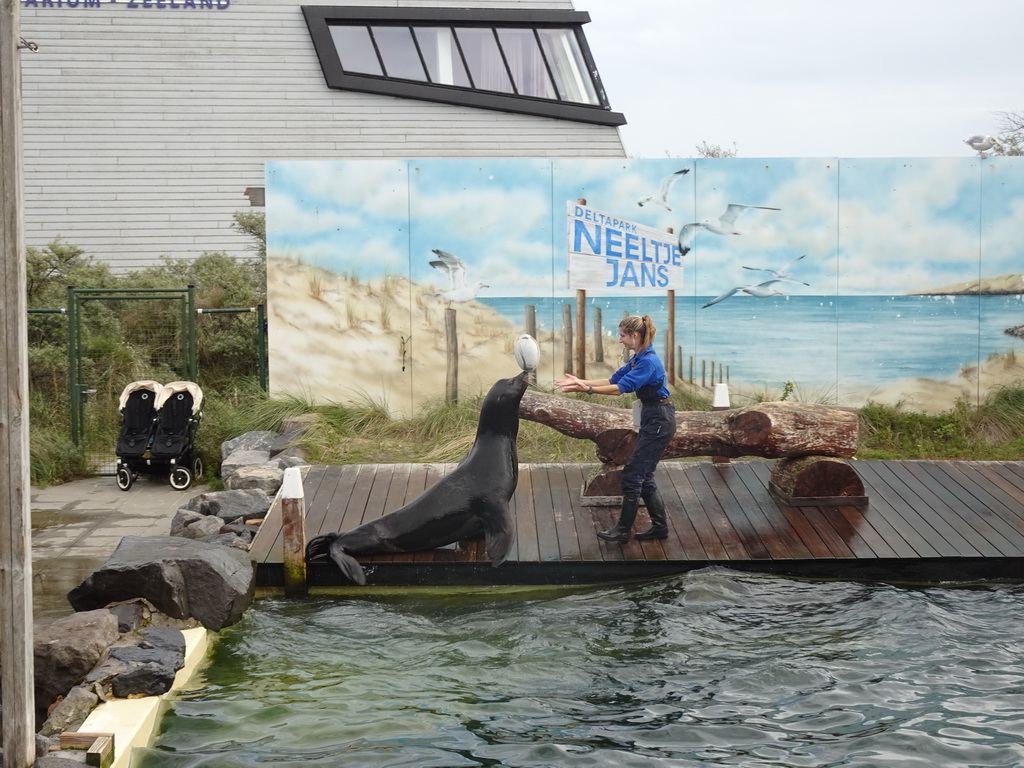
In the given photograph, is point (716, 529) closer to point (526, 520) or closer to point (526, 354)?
point (526, 520)

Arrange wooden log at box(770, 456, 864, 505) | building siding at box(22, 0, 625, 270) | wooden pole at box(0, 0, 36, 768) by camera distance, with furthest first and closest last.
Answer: building siding at box(22, 0, 625, 270), wooden log at box(770, 456, 864, 505), wooden pole at box(0, 0, 36, 768)

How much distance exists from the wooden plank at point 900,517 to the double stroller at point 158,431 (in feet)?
21.2

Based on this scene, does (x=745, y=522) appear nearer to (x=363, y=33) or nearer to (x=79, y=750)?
(x=79, y=750)

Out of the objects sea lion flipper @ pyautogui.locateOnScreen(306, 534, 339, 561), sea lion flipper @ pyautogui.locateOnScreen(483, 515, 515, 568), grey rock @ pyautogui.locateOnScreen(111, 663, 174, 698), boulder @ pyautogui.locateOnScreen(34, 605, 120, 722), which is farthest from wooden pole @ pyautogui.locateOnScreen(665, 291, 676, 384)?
boulder @ pyautogui.locateOnScreen(34, 605, 120, 722)

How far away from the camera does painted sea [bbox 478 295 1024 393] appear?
11.5 m

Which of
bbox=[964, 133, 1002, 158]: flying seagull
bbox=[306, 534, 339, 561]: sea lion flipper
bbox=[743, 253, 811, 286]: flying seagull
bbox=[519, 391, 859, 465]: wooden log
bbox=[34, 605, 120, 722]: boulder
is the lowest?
bbox=[34, 605, 120, 722]: boulder

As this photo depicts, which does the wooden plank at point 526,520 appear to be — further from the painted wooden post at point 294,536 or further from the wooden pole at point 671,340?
the wooden pole at point 671,340

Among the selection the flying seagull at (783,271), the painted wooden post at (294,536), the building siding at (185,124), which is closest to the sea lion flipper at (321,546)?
the painted wooden post at (294,536)

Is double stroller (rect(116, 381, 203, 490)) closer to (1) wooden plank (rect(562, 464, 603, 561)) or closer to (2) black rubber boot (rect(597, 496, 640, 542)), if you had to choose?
(1) wooden plank (rect(562, 464, 603, 561))

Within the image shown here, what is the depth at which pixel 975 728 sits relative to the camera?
5297 millimetres

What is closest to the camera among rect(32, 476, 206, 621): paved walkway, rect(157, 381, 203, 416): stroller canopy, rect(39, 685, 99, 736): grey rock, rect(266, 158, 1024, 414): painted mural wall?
rect(39, 685, 99, 736): grey rock

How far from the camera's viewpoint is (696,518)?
8023mm

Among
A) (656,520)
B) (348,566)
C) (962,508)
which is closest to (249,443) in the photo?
(348,566)

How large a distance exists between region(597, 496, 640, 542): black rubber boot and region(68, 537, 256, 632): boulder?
256cm
